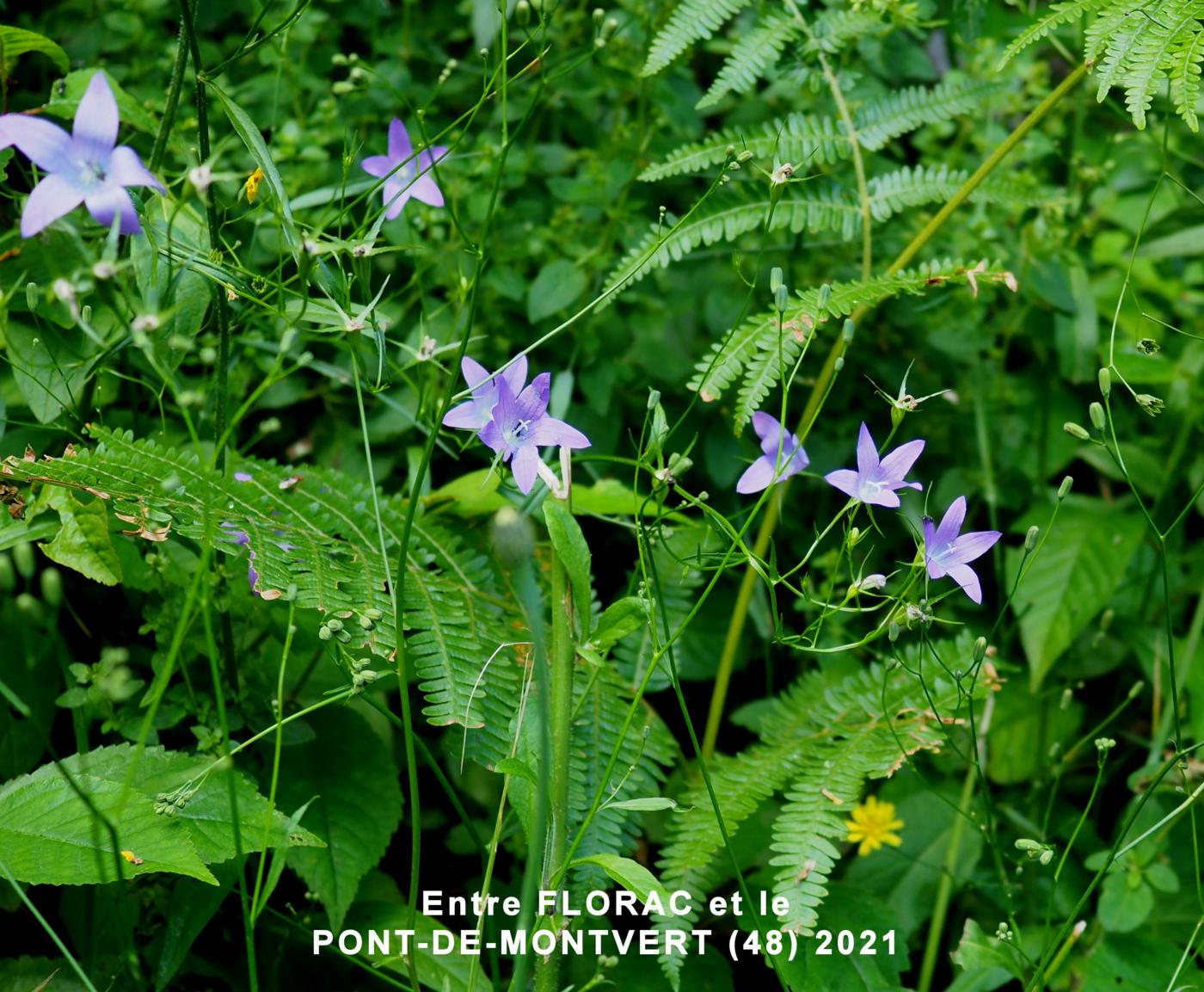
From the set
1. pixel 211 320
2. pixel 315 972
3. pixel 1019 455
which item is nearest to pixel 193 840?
pixel 315 972

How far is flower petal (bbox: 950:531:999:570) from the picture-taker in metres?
1.59

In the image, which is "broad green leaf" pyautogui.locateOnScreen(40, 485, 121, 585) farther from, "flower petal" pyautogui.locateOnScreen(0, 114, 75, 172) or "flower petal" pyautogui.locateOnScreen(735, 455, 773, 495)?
"flower petal" pyautogui.locateOnScreen(735, 455, 773, 495)

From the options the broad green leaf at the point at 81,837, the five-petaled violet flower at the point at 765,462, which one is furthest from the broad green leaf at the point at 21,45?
the five-petaled violet flower at the point at 765,462

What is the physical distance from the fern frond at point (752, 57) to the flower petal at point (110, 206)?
3.80ft

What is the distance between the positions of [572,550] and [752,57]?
112 centimetres

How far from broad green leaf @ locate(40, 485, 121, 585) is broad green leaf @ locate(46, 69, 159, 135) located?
0.63 m

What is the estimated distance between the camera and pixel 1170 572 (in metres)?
2.54

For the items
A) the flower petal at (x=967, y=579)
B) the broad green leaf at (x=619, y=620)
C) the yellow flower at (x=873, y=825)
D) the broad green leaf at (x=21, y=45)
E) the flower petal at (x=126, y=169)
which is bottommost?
the yellow flower at (x=873, y=825)

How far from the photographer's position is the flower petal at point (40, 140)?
3.81ft

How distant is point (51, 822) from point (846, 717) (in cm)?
124

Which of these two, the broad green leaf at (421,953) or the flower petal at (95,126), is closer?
the flower petal at (95,126)

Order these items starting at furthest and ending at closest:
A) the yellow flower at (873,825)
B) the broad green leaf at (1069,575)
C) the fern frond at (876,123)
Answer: the broad green leaf at (1069,575)
the fern frond at (876,123)
the yellow flower at (873,825)

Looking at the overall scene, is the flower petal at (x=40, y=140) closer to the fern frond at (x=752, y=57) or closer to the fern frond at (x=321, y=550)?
the fern frond at (x=321, y=550)

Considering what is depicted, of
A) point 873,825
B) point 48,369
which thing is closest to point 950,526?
point 873,825
